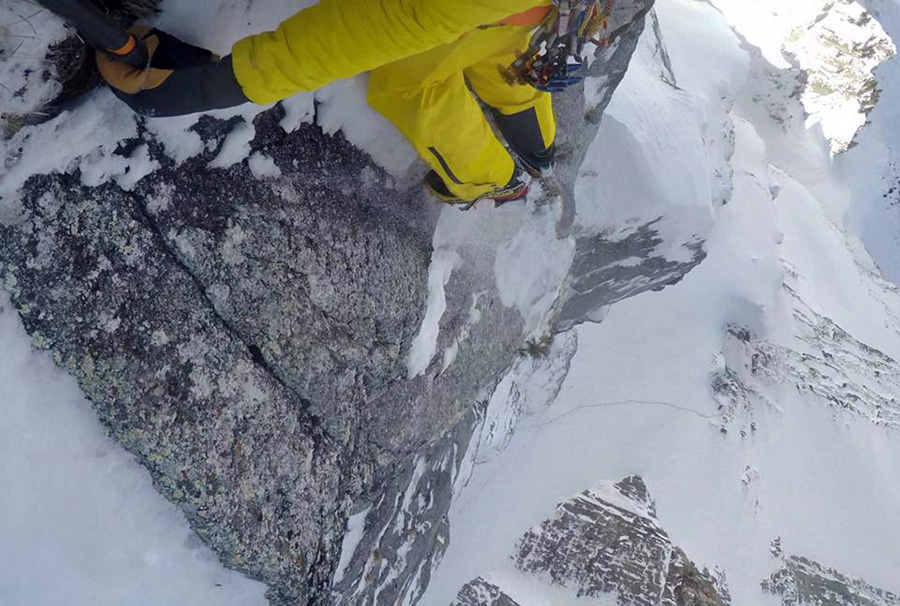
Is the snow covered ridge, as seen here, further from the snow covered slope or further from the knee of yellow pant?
the knee of yellow pant

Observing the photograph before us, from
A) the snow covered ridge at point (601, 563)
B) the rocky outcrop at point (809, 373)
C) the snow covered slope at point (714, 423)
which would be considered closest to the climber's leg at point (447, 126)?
the snow covered slope at point (714, 423)

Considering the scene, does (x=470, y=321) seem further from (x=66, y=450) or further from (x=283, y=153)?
(x=66, y=450)

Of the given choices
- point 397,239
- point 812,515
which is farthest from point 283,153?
point 812,515

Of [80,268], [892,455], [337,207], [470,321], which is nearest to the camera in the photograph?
[80,268]

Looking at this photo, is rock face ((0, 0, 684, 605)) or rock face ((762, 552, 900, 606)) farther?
rock face ((762, 552, 900, 606))

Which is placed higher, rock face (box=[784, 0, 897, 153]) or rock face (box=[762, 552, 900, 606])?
rock face (box=[784, 0, 897, 153])

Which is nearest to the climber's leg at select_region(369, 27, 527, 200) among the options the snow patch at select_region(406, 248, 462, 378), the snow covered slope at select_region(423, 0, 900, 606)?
the snow patch at select_region(406, 248, 462, 378)
